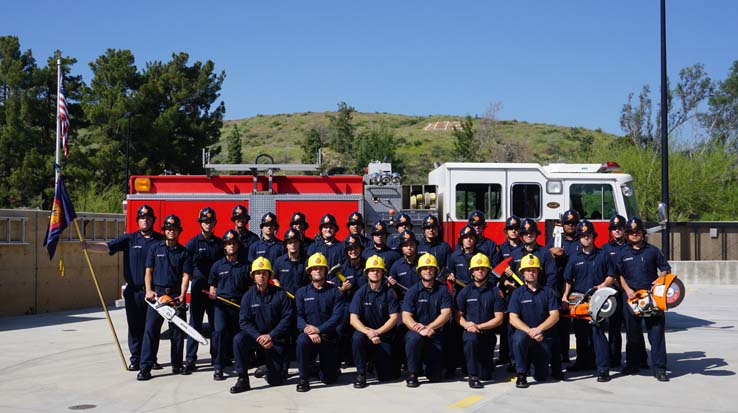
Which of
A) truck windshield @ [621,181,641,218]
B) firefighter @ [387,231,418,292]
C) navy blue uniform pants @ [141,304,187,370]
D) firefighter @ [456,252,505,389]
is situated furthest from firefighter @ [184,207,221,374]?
truck windshield @ [621,181,641,218]

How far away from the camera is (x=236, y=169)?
1266cm

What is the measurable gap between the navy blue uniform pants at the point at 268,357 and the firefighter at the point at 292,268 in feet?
3.63

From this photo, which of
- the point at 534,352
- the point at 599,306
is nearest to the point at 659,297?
the point at 599,306

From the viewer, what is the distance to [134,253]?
9.86m

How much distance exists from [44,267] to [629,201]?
11.9 meters

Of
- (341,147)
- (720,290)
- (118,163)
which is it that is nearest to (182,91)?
(118,163)

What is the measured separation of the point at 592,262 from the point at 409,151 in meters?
70.8

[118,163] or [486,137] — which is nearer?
[118,163]

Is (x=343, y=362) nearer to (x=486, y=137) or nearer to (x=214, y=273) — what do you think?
(x=214, y=273)

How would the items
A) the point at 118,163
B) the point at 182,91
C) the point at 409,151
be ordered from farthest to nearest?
the point at 409,151 → the point at 182,91 → the point at 118,163

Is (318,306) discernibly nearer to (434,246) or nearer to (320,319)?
(320,319)

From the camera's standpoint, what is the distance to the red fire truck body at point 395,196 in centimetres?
1258

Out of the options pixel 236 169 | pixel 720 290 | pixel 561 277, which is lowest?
pixel 720 290

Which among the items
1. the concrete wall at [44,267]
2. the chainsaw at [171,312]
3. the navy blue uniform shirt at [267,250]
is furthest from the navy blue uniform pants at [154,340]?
the concrete wall at [44,267]
